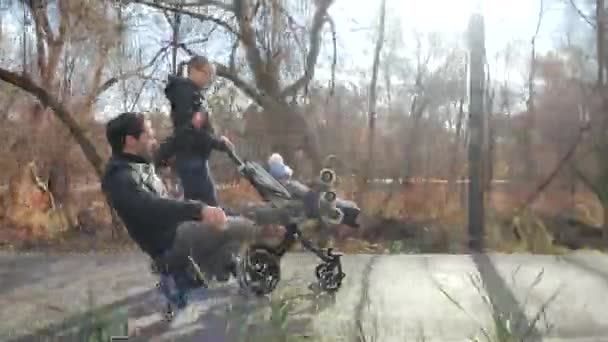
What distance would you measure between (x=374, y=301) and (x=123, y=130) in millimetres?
816

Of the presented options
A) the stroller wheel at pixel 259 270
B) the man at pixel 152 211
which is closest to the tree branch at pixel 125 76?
the man at pixel 152 211

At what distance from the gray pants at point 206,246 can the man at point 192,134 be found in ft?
0.48

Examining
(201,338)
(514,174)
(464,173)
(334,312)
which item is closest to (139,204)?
(201,338)

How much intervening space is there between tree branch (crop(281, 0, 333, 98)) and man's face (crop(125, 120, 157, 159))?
154 centimetres

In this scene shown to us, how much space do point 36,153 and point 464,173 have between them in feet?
7.11

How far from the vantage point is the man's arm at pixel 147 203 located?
5.87 ft

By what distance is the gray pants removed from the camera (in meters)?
1.89

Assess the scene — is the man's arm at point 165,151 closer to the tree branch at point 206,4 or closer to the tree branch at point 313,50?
the tree branch at point 206,4

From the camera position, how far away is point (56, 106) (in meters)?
3.36

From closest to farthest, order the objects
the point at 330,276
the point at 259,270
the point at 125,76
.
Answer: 1. the point at 259,270
2. the point at 330,276
3. the point at 125,76

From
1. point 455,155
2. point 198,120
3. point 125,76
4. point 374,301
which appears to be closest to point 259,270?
point 374,301

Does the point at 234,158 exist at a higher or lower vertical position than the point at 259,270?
higher

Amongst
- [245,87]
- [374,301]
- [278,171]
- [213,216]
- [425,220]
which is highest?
[245,87]

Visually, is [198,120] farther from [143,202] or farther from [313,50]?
[313,50]
